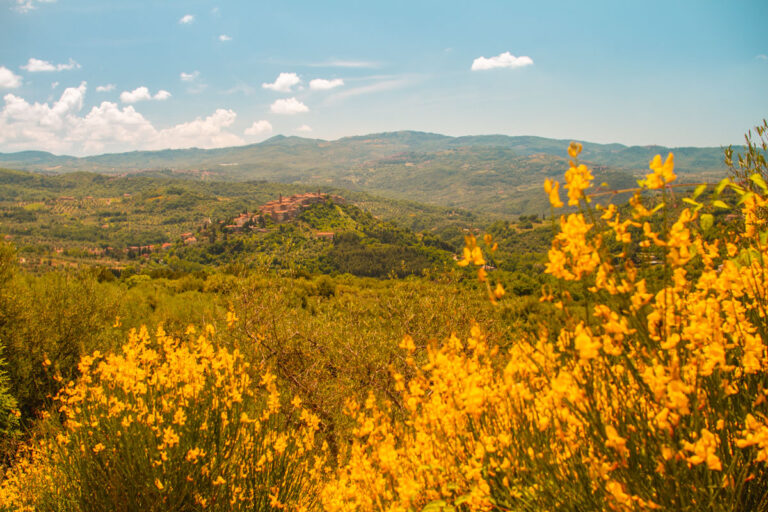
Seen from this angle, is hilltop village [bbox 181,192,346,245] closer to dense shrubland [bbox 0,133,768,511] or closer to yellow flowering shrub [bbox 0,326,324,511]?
dense shrubland [bbox 0,133,768,511]

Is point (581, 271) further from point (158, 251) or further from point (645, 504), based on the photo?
point (158, 251)

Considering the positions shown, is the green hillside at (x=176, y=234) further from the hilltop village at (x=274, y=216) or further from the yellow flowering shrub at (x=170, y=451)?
the yellow flowering shrub at (x=170, y=451)

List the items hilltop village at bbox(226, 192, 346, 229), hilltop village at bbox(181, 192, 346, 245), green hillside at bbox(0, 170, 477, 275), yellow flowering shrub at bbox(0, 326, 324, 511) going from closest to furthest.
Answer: yellow flowering shrub at bbox(0, 326, 324, 511), green hillside at bbox(0, 170, 477, 275), hilltop village at bbox(181, 192, 346, 245), hilltop village at bbox(226, 192, 346, 229)

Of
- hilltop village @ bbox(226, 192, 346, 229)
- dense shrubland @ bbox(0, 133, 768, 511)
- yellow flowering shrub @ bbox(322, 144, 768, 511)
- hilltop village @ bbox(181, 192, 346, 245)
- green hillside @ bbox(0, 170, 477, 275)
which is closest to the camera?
yellow flowering shrub @ bbox(322, 144, 768, 511)

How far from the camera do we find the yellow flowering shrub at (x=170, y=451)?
3.97m

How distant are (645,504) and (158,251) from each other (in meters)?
131

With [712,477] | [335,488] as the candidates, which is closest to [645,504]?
[712,477]

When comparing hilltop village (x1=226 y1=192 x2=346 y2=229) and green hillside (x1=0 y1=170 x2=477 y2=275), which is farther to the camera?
hilltop village (x1=226 y1=192 x2=346 y2=229)

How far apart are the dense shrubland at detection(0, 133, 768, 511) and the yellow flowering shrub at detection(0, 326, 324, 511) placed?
26 millimetres

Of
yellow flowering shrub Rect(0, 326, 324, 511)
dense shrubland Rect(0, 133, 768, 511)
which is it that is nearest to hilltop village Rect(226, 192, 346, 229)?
dense shrubland Rect(0, 133, 768, 511)

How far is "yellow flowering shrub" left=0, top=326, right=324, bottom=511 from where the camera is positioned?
3.97 metres

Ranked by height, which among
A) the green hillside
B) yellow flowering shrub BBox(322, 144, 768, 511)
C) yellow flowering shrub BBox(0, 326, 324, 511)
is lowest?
the green hillside

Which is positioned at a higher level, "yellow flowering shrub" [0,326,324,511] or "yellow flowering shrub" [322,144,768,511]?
"yellow flowering shrub" [322,144,768,511]

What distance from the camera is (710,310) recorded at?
1.94 m
